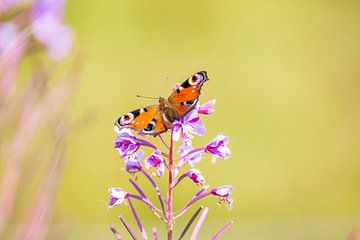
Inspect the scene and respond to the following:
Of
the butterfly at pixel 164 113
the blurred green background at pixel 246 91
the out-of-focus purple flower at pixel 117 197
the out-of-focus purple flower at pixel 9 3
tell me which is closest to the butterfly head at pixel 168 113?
the butterfly at pixel 164 113

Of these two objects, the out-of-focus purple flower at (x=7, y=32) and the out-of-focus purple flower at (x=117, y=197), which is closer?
the out-of-focus purple flower at (x=117, y=197)

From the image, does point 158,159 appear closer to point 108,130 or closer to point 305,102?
point 108,130

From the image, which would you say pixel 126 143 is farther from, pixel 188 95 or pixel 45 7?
pixel 45 7

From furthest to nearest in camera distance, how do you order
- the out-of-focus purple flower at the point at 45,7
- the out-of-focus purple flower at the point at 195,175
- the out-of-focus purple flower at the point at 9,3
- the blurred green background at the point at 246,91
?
the blurred green background at the point at 246,91 → the out-of-focus purple flower at the point at 45,7 → the out-of-focus purple flower at the point at 9,3 → the out-of-focus purple flower at the point at 195,175

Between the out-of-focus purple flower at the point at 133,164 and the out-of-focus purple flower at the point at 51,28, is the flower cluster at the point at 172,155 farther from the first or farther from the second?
the out-of-focus purple flower at the point at 51,28

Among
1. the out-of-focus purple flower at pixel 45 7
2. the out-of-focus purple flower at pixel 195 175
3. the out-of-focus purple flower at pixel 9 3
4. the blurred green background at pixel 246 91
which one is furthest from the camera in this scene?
the blurred green background at pixel 246 91

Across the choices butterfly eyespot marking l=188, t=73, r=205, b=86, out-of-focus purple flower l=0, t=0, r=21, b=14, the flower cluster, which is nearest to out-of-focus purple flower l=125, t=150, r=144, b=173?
the flower cluster

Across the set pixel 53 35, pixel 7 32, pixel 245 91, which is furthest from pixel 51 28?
pixel 245 91

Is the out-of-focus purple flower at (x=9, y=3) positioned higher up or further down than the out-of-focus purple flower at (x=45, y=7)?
further down
